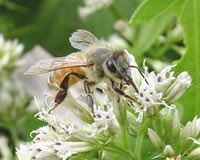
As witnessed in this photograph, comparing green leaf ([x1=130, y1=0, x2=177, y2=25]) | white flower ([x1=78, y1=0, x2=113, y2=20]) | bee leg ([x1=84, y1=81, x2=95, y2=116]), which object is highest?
white flower ([x1=78, y1=0, x2=113, y2=20])

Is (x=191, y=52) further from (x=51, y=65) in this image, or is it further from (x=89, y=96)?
(x=51, y=65)

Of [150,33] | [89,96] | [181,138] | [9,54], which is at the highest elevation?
[9,54]

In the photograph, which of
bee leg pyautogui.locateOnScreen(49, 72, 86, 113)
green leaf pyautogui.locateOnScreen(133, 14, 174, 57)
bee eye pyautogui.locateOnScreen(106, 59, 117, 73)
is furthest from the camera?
green leaf pyautogui.locateOnScreen(133, 14, 174, 57)

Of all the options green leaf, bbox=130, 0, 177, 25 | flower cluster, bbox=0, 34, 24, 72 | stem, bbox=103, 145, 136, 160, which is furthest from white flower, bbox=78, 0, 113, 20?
stem, bbox=103, 145, 136, 160

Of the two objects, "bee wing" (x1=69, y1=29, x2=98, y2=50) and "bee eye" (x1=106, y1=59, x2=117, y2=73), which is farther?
"bee wing" (x1=69, y1=29, x2=98, y2=50)

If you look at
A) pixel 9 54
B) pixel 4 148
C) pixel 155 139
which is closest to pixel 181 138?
pixel 155 139

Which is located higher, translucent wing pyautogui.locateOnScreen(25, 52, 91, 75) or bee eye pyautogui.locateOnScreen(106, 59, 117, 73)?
translucent wing pyautogui.locateOnScreen(25, 52, 91, 75)

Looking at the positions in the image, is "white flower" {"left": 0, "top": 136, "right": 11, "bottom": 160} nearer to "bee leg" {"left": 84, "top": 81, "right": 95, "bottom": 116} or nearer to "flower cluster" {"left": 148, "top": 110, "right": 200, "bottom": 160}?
"bee leg" {"left": 84, "top": 81, "right": 95, "bottom": 116}
